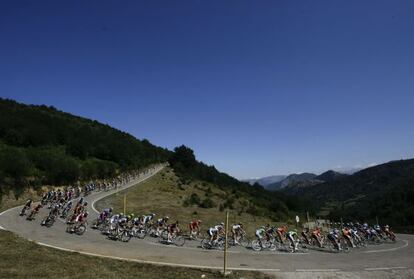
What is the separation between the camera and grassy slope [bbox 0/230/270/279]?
1491cm

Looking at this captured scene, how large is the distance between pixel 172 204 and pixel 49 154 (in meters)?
21.5

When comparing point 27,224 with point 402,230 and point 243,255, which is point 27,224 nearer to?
point 243,255

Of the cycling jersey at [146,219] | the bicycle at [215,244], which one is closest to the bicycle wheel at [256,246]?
the bicycle at [215,244]

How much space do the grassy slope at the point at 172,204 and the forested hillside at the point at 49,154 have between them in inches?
329

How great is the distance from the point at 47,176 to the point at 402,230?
44312 mm

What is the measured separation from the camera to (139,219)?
27.1 metres

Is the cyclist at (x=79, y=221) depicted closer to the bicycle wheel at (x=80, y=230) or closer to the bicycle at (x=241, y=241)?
the bicycle wheel at (x=80, y=230)

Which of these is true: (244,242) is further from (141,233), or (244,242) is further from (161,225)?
(141,233)

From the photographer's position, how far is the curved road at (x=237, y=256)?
19062 mm

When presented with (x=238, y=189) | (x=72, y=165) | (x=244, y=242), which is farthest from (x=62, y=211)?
(x=238, y=189)

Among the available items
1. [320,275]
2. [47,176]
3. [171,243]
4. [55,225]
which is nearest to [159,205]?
[47,176]

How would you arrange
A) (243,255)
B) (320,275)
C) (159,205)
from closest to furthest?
(320,275)
(243,255)
(159,205)

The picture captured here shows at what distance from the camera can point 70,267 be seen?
16.1 m

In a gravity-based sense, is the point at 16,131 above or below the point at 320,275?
above
